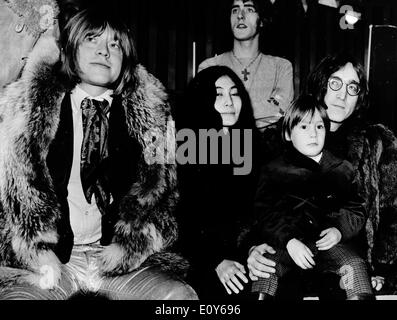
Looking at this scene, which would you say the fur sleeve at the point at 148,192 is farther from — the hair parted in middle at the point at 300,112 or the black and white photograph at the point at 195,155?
the hair parted in middle at the point at 300,112

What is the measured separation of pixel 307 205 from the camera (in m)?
2.23

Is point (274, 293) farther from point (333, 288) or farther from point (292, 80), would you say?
point (292, 80)

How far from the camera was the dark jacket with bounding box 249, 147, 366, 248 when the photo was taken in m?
2.21

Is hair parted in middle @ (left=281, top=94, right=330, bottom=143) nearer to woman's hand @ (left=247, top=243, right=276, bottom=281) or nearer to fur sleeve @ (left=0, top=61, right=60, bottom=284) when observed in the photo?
woman's hand @ (left=247, top=243, right=276, bottom=281)

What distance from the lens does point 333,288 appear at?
7.15 ft

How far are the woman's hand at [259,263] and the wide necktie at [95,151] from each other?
63 cm

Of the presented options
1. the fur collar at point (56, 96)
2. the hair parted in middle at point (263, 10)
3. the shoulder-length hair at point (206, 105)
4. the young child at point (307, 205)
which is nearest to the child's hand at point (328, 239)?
the young child at point (307, 205)

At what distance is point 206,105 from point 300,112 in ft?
1.31

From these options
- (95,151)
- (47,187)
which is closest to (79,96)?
(95,151)

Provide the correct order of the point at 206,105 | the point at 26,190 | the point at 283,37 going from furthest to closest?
the point at 283,37
the point at 206,105
the point at 26,190

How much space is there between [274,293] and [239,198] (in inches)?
16.2

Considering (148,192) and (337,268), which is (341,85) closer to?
(337,268)

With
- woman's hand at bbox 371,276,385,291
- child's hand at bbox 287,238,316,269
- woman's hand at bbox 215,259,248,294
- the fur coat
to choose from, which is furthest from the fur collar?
woman's hand at bbox 371,276,385,291

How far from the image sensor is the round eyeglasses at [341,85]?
234cm
